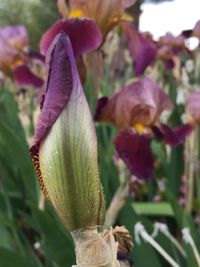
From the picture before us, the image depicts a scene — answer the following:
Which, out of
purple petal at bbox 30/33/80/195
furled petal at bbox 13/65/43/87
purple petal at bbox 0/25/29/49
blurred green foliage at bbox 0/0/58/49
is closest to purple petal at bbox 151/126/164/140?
furled petal at bbox 13/65/43/87

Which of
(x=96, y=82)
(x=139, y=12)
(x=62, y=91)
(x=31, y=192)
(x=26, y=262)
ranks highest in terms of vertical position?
(x=139, y=12)

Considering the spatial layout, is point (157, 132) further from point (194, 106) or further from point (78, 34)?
point (78, 34)

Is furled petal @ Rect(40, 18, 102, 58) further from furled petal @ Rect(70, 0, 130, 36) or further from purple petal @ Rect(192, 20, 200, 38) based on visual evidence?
purple petal @ Rect(192, 20, 200, 38)

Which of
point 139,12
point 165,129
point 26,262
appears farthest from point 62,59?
point 139,12

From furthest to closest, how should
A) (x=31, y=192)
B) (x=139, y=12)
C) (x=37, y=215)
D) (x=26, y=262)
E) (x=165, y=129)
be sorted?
(x=139, y=12)
(x=31, y=192)
(x=165, y=129)
(x=37, y=215)
(x=26, y=262)

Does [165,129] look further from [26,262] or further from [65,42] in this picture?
[65,42]

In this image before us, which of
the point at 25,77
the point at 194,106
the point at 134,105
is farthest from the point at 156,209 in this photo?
the point at 25,77

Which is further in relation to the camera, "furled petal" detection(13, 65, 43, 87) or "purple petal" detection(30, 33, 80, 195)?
"furled petal" detection(13, 65, 43, 87)
